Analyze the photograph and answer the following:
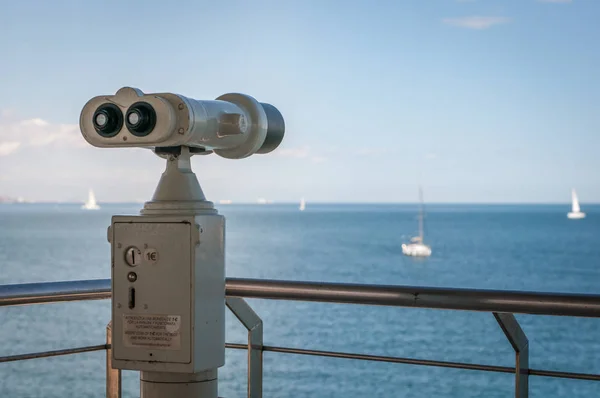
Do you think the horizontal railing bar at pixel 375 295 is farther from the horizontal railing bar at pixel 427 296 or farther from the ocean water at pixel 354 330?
the ocean water at pixel 354 330

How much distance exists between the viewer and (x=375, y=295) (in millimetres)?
2504

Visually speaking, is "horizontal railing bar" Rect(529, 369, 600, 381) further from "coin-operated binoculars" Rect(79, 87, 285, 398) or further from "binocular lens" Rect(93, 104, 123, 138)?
"binocular lens" Rect(93, 104, 123, 138)

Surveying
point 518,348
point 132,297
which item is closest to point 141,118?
point 132,297

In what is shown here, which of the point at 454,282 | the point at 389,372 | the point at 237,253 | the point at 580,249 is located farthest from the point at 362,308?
the point at 580,249

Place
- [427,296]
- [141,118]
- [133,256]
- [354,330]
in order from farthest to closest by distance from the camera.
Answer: [354,330], [427,296], [133,256], [141,118]

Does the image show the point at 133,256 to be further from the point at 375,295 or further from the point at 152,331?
the point at 375,295

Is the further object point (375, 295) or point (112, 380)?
point (112, 380)

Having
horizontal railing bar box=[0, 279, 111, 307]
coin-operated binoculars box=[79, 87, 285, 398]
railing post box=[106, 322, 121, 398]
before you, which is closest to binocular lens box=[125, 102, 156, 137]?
coin-operated binoculars box=[79, 87, 285, 398]

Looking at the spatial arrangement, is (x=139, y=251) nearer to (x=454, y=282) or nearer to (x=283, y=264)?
(x=454, y=282)

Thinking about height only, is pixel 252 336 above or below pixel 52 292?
below

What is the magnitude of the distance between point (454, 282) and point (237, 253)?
22.7m

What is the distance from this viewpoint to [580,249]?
8181 centimetres

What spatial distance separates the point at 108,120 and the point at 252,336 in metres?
0.86

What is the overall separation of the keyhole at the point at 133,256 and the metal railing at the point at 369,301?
1.11 ft
